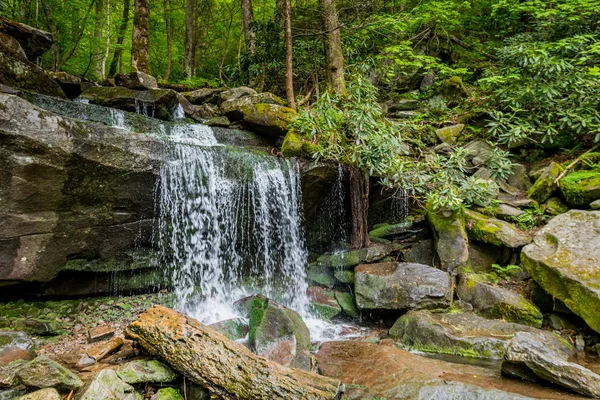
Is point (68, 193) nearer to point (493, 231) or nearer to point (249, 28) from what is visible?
point (493, 231)

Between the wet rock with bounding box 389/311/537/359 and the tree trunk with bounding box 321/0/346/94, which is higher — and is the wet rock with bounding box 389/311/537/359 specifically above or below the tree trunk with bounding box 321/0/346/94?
below

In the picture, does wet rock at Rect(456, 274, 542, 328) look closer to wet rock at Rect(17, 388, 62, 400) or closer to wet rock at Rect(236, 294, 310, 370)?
wet rock at Rect(236, 294, 310, 370)

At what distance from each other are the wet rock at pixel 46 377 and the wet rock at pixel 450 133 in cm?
930

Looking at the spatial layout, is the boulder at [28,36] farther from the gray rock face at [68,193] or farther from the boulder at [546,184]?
the boulder at [546,184]

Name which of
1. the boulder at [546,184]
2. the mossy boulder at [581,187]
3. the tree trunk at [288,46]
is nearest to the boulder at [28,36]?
the tree trunk at [288,46]

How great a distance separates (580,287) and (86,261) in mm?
7786

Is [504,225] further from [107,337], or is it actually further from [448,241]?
[107,337]

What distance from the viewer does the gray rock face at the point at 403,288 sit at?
5.75 meters

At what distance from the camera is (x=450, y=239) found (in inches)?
267

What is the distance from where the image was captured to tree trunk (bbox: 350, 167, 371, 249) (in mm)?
7652

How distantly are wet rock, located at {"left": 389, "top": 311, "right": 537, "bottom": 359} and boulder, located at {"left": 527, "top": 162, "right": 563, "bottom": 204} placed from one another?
348 centimetres

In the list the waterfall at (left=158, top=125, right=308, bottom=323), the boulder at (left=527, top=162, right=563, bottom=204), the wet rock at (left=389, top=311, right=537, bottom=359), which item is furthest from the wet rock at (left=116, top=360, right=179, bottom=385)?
the boulder at (left=527, top=162, right=563, bottom=204)

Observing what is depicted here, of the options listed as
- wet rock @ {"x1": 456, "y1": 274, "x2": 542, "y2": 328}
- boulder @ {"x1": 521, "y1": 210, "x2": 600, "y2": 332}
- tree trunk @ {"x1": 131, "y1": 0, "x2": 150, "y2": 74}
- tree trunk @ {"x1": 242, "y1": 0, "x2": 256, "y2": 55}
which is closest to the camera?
boulder @ {"x1": 521, "y1": 210, "x2": 600, "y2": 332}

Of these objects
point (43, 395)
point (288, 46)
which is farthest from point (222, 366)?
point (288, 46)
